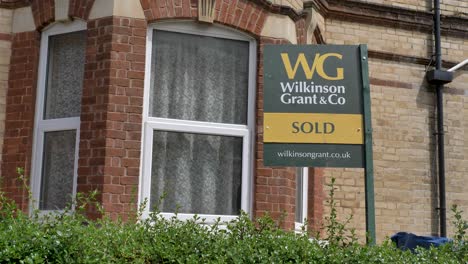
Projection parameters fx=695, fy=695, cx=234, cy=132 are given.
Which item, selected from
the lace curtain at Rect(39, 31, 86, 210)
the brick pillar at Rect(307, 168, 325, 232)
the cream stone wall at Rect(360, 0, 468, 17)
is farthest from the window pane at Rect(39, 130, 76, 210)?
the cream stone wall at Rect(360, 0, 468, 17)

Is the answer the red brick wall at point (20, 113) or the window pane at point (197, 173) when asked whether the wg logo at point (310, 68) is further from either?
the red brick wall at point (20, 113)

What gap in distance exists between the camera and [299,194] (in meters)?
8.52

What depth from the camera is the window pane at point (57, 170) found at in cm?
738

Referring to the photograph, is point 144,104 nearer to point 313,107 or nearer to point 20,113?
point 20,113

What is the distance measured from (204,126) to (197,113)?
18 cm

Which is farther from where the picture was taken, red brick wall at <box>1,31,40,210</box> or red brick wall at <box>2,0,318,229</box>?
red brick wall at <box>1,31,40,210</box>

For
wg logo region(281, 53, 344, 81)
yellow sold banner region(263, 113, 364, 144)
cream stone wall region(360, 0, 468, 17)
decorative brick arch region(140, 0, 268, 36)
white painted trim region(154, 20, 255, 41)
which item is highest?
cream stone wall region(360, 0, 468, 17)

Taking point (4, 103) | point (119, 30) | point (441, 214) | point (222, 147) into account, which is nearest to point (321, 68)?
point (222, 147)

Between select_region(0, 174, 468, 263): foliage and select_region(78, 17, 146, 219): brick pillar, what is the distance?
4.98ft

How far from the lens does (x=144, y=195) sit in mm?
7102

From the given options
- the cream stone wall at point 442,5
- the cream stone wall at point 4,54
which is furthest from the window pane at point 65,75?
the cream stone wall at point 442,5

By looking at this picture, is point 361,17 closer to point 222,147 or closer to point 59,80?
point 222,147

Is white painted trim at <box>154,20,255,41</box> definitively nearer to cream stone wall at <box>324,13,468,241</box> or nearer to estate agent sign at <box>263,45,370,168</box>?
estate agent sign at <box>263,45,370,168</box>

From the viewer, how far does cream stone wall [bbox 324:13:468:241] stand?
32.3ft
